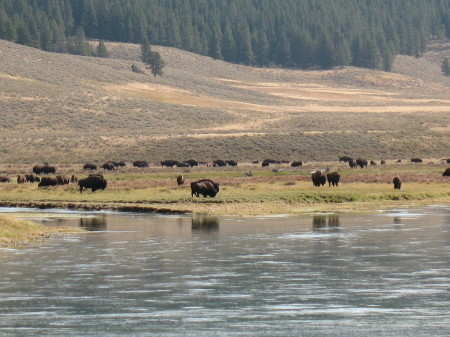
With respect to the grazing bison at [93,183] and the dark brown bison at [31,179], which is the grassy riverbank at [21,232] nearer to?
the grazing bison at [93,183]

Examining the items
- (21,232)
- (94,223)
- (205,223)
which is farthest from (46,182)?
(21,232)

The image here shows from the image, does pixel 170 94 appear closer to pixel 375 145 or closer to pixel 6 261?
pixel 375 145

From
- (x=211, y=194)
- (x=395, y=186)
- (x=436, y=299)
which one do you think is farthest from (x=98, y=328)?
(x=395, y=186)

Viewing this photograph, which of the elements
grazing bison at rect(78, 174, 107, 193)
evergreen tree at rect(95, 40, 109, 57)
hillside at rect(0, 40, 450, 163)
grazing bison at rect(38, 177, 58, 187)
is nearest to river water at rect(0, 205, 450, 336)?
grazing bison at rect(78, 174, 107, 193)

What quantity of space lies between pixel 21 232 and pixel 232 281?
10.8m

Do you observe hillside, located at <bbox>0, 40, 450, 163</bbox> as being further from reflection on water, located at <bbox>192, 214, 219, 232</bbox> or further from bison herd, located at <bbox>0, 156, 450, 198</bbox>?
reflection on water, located at <bbox>192, 214, 219, 232</bbox>

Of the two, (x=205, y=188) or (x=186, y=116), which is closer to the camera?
(x=205, y=188)

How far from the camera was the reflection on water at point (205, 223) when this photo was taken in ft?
115

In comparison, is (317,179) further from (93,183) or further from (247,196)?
(93,183)

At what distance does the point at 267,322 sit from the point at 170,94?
13698 cm

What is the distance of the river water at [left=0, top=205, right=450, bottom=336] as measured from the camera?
61.0ft

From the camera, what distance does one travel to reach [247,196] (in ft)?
150

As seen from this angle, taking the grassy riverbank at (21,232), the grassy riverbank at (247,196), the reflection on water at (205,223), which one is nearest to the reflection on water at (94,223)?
the grassy riverbank at (21,232)

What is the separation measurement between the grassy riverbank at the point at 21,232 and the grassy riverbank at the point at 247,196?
28.9 feet
